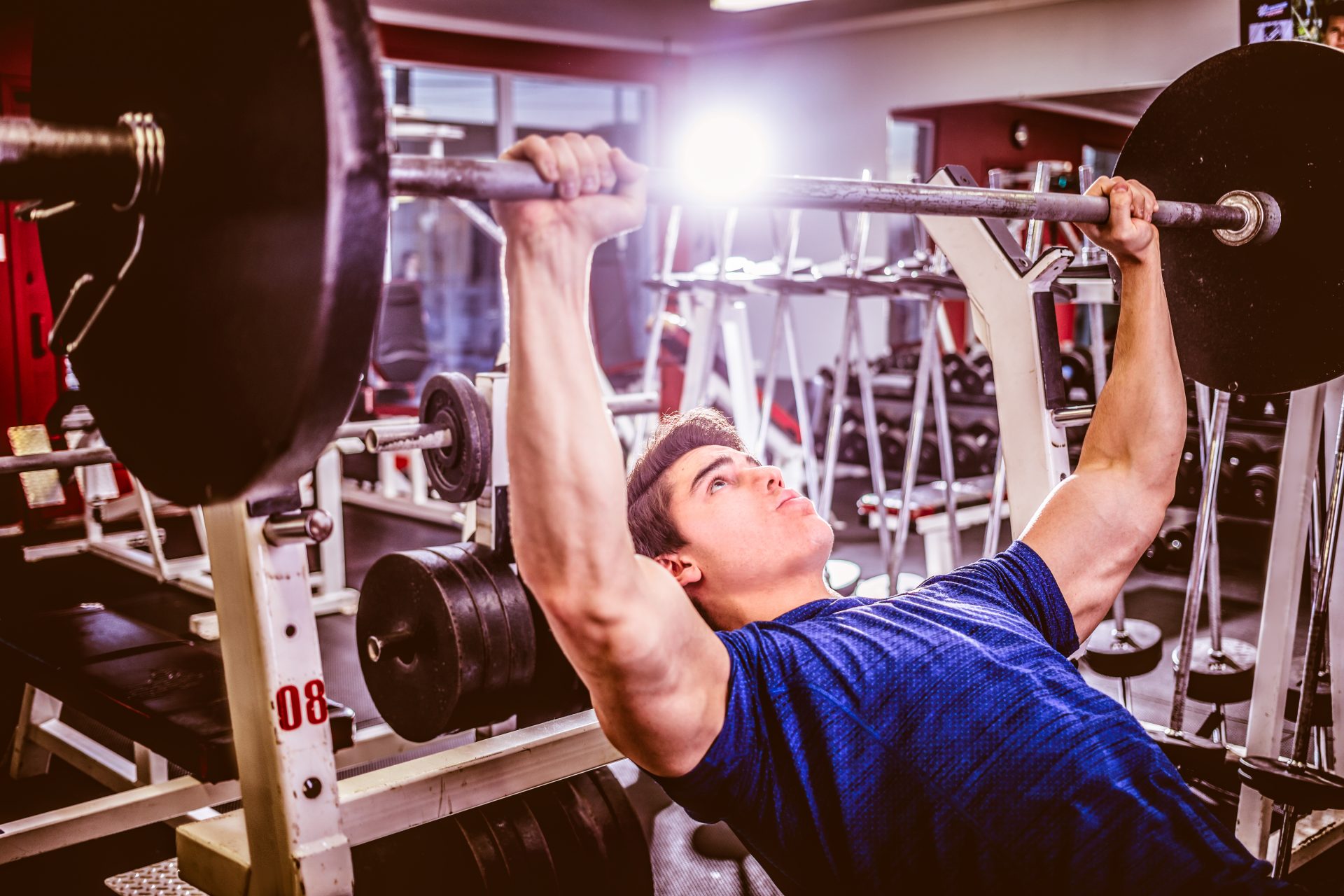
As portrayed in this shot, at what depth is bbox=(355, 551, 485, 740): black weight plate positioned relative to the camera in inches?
70.9

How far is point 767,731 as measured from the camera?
1080 mm

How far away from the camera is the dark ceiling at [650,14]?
276 inches

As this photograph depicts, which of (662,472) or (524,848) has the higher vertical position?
(662,472)

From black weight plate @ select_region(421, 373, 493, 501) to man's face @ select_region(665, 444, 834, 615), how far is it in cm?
76

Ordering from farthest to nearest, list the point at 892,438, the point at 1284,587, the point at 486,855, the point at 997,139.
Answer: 1. the point at 997,139
2. the point at 892,438
3. the point at 1284,587
4. the point at 486,855

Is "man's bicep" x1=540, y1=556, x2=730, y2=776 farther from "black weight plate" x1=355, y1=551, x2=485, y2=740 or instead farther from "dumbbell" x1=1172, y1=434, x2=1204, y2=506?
"dumbbell" x1=1172, y1=434, x2=1204, y2=506

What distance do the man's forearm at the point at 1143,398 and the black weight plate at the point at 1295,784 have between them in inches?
24.8

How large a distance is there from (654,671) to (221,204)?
1.77 feet

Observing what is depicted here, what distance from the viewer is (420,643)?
1872mm

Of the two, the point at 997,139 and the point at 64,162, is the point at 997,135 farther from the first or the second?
the point at 64,162

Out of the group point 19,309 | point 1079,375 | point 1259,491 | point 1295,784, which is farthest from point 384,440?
point 1079,375

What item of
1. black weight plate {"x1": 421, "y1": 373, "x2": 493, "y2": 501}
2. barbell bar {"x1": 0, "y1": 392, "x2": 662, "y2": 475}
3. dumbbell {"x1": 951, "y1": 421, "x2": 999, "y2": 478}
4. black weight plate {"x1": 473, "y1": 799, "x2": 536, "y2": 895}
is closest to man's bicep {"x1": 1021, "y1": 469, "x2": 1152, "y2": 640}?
barbell bar {"x1": 0, "y1": 392, "x2": 662, "y2": 475}

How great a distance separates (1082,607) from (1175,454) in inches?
10.2

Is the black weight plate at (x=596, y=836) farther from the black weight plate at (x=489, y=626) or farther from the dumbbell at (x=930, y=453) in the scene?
the dumbbell at (x=930, y=453)
